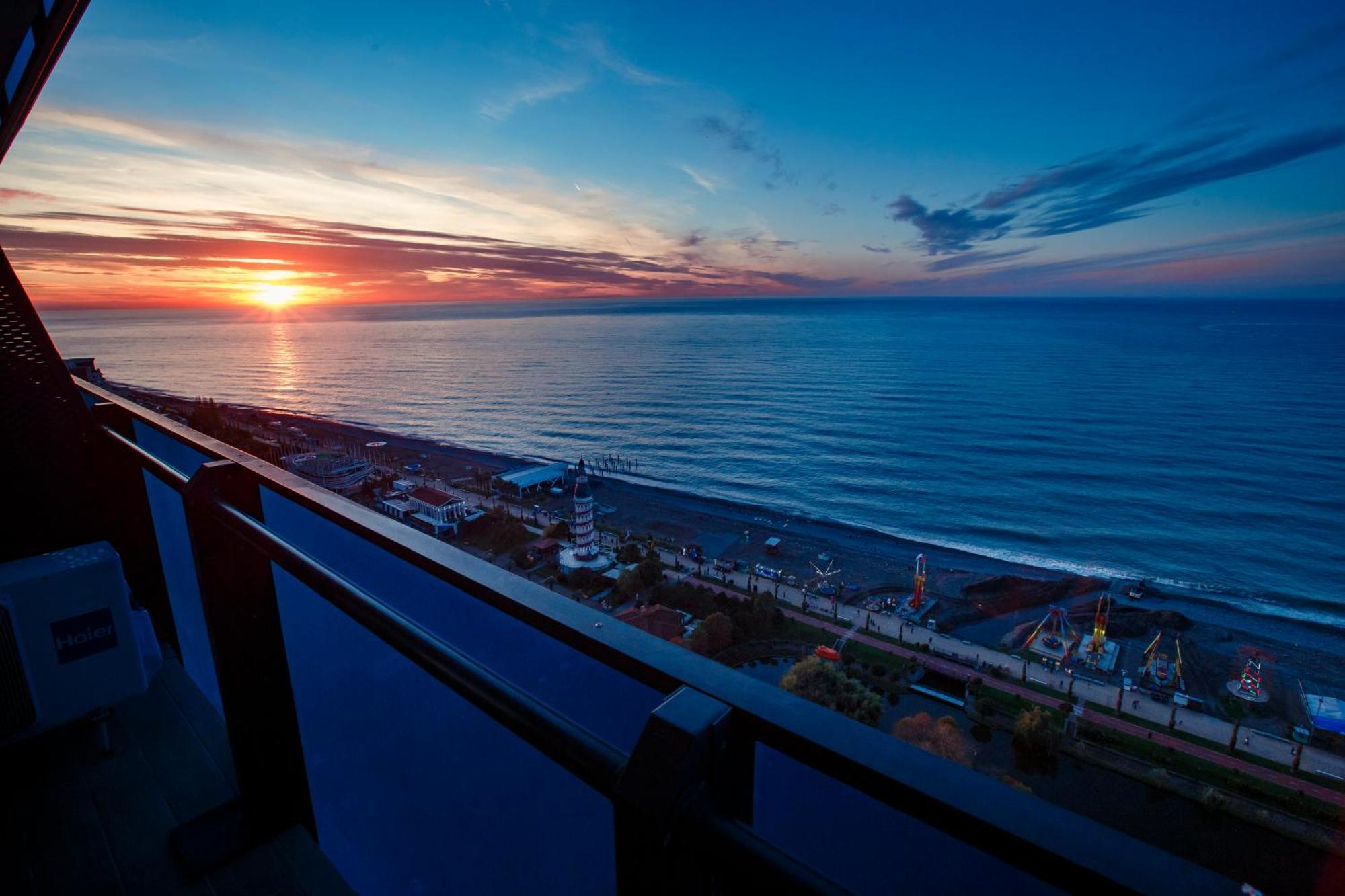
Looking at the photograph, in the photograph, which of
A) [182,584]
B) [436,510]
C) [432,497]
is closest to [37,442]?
[182,584]

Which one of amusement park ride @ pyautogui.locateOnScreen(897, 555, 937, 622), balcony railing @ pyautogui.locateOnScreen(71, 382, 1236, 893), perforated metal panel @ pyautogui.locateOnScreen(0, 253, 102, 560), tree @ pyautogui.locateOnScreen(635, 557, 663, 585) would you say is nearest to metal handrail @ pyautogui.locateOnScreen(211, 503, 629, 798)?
balcony railing @ pyautogui.locateOnScreen(71, 382, 1236, 893)

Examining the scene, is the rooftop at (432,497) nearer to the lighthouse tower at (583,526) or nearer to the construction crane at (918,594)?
the lighthouse tower at (583,526)

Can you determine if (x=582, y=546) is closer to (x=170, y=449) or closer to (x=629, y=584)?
(x=629, y=584)

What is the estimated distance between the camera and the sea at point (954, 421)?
1017 inches

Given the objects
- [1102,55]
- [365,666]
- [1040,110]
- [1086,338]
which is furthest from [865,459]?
[1086,338]

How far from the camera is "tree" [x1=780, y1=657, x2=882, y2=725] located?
10.8 meters

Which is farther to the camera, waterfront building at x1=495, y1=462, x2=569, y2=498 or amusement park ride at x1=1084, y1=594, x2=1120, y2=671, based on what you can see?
waterfront building at x1=495, y1=462, x2=569, y2=498

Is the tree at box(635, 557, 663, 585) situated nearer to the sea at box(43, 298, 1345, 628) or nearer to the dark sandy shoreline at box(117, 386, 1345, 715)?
the dark sandy shoreline at box(117, 386, 1345, 715)

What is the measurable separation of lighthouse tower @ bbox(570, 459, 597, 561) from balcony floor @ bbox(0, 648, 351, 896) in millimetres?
16580

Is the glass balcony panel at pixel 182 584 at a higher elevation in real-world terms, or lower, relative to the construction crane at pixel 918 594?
higher

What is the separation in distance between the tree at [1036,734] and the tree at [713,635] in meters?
6.54

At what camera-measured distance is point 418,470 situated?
1188 inches

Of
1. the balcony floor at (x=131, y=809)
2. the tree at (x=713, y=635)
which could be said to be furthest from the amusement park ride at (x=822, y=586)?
the balcony floor at (x=131, y=809)

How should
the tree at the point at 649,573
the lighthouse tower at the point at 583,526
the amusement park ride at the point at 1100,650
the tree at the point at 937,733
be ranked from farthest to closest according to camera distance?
the lighthouse tower at the point at 583,526, the tree at the point at 649,573, the amusement park ride at the point at 1100,650, the tree at the point at 937,733
